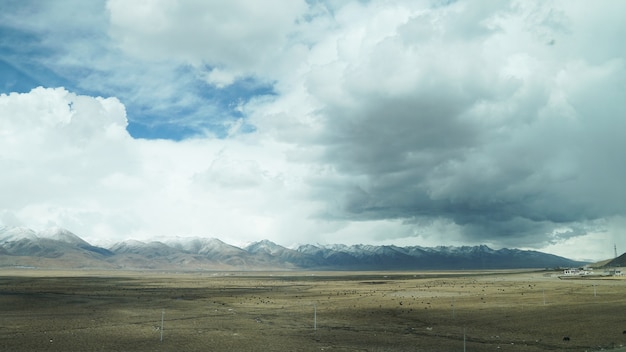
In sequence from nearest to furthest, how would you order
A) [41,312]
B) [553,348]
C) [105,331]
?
[553,348] → [105,331] → [41,312]

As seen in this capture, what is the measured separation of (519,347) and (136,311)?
40558 mm

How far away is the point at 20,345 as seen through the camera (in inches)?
1229

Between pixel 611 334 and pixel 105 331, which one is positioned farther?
pixel 105 331

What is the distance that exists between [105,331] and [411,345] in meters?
24.0

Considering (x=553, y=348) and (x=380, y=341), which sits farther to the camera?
(x=380, y=341)

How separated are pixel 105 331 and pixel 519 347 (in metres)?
30.5

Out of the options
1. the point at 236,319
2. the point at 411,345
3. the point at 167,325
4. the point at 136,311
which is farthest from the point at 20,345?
the point at 411,345

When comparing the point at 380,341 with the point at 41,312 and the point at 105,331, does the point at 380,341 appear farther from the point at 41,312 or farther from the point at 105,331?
the point at 41,312

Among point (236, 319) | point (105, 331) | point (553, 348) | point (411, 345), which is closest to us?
point (553, 348)

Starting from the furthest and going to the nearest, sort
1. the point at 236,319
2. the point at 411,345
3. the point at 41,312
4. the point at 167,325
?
1. the point at 41,312
2. the point at 236,319
3. the point at 167,325
4. the point at 411,345

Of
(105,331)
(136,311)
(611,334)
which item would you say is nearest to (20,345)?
(105,331)

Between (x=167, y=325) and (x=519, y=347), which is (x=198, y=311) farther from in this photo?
(x=519, y=347)

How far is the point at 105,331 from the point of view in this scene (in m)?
37.8

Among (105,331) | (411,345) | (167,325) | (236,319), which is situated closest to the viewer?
(411,345)
